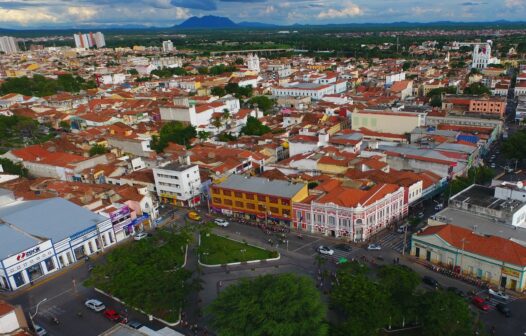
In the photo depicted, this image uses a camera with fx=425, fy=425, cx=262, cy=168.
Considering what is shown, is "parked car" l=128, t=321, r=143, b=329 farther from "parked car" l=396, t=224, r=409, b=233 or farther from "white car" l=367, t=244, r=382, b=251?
"parked car" l=396, t=224, r=409, b=233

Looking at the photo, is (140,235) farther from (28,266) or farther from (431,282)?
(431,282)

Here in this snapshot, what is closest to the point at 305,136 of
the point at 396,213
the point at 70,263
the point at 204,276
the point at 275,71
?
the point at 396,213

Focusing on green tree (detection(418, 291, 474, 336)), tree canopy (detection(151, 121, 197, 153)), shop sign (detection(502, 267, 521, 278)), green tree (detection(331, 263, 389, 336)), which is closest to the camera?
green tree (detection(418, 291, 474, 336))

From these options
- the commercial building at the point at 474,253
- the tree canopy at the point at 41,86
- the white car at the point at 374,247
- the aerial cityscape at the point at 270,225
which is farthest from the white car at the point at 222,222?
the tree canopy at the point at 41,86

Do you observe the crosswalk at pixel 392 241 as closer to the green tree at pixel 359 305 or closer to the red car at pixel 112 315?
the green tree at pixel 359 305

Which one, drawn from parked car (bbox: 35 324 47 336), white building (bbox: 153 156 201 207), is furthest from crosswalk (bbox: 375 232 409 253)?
parked car (bbox: 35 324 47 336)

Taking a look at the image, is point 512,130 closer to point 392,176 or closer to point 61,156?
point 392,176
